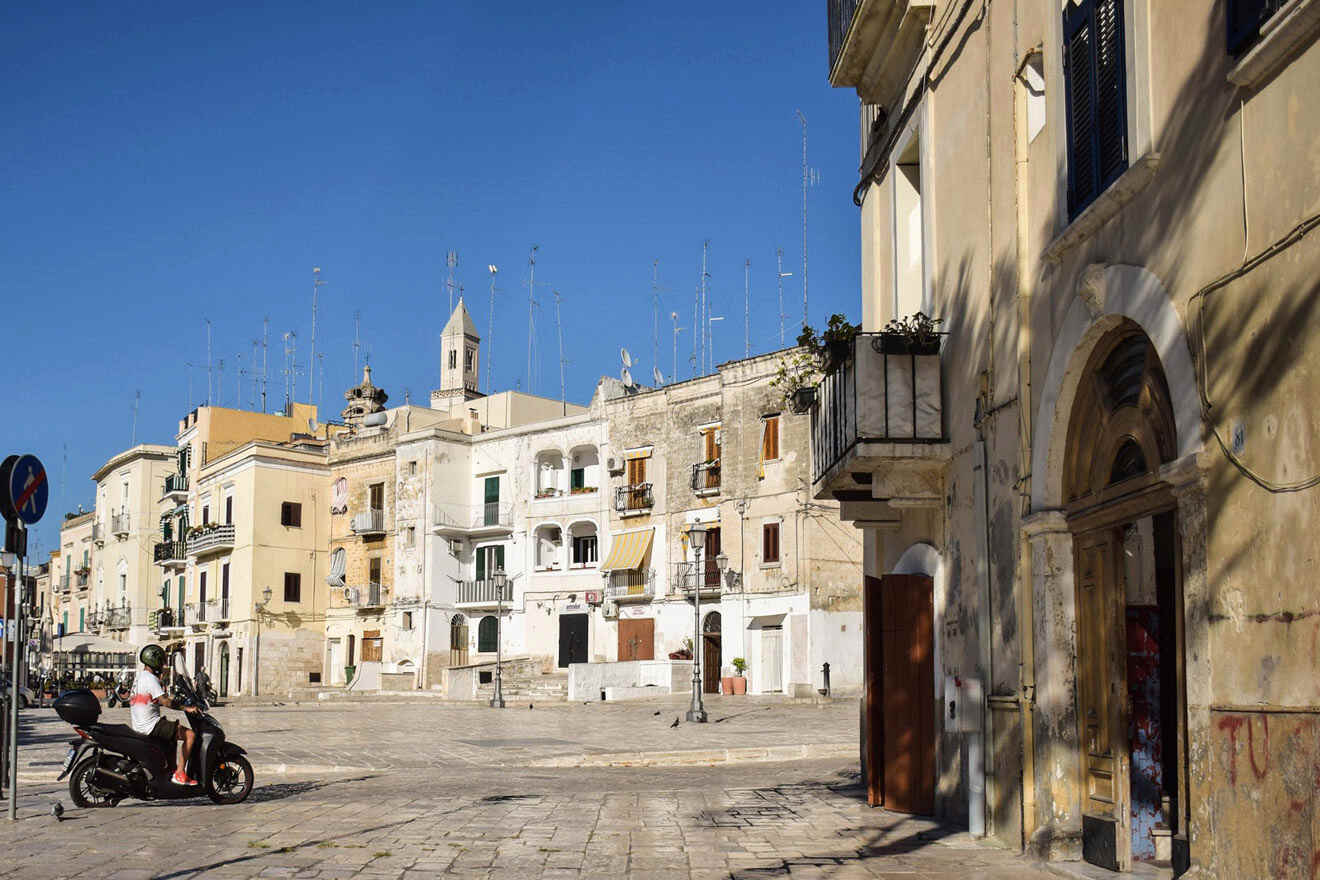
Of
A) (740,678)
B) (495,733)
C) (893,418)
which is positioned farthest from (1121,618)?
(740,678)

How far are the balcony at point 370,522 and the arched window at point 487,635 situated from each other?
22.4 feet

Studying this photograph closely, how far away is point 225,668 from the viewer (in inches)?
2441

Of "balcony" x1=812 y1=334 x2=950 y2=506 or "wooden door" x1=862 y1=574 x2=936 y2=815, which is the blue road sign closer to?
"balcony" x1=812 y1=334 x2=950 y2=506

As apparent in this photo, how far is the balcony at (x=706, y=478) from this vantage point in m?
45.2

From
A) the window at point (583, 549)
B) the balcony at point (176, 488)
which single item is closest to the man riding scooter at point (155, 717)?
the window at point (583, 549)

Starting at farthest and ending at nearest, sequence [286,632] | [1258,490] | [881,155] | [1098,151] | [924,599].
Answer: [286,632] < [881,155] < [924,599] < [1098,151] < [1258,490]

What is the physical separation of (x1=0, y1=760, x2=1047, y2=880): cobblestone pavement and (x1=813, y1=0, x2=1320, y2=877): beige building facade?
88 centimetres

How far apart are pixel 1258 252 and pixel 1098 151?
2406 mm

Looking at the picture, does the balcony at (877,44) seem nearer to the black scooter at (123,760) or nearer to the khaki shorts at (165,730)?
the black scooter at (123,760)

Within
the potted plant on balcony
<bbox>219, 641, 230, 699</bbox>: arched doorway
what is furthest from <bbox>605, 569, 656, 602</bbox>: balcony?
<bbox>219, 641, 230, 699</bbox>: arched doorway

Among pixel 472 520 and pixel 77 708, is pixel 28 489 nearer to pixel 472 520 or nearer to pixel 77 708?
pixel 77 708

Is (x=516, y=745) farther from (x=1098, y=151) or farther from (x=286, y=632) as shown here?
(x=286, y=632)

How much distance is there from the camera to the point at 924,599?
40.4 ft

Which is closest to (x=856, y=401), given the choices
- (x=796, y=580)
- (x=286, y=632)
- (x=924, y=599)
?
(x=924, y=599)
